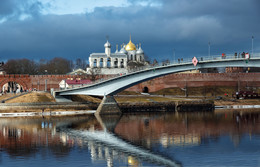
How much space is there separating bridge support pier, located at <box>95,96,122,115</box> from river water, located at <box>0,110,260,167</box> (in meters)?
6.33

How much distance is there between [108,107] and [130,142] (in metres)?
25.5

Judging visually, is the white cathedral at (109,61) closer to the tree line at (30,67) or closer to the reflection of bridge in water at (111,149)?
the tree line at (30,67)

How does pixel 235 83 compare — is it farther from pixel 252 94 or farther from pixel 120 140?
pixel 120 140

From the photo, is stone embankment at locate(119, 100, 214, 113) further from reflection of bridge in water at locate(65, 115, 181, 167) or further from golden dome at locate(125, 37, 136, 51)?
golden dome at locate(125, 37, 136, 51)

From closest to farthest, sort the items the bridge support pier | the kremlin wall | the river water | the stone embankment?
the river water < the bridge support pier < the stone embankment < the kremlin wall

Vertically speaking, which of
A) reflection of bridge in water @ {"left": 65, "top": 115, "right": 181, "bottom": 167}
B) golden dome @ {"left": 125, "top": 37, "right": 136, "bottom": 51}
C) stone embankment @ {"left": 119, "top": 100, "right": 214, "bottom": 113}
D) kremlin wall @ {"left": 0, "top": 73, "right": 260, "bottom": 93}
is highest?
golden dome @ {"left": 125, "top": 37, "right": 136, "bottom": 51}

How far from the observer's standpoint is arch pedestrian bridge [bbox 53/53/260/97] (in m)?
44.9

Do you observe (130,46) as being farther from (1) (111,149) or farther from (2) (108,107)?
(1) (111,149)

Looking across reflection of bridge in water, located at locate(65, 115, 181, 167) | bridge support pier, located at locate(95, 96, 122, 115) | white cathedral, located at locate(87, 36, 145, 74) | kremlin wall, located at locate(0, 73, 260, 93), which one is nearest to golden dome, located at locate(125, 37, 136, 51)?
white cathedral, located at locate(87, 36, 145, 74)

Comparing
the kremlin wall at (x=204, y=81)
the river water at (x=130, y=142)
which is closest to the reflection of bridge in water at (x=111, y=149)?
the river water at (x=130, y=142)

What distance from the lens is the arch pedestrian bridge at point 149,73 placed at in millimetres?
44938

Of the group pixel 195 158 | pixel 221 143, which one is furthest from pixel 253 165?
pixel 221 143

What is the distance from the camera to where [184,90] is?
96.6m

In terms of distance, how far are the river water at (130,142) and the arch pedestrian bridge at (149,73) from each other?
6.57 meters
